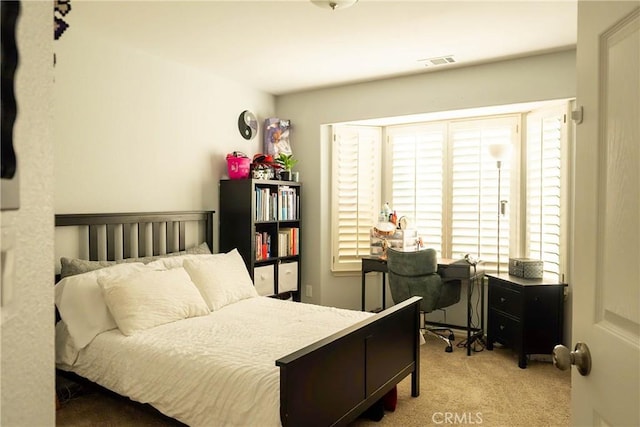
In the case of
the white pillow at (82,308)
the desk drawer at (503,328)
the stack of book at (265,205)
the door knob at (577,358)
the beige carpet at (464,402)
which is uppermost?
the stack of book at (265,205)

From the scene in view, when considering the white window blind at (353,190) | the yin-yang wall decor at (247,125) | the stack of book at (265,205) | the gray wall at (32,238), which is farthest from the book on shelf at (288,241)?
the gray wall at (32,238)

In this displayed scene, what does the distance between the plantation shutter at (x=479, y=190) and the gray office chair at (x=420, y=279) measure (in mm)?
672

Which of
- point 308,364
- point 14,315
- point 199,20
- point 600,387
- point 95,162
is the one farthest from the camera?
point 95,162

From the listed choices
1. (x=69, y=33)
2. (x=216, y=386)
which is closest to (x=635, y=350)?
(x=216, y=386)

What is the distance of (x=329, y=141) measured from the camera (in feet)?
16.4

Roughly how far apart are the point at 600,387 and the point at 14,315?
3.71 feet

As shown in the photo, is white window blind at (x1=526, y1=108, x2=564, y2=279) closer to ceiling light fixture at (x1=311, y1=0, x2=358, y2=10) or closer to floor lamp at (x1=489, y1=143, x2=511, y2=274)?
floor lamp at (x1=489, y1=143, x2=511, y2=274)

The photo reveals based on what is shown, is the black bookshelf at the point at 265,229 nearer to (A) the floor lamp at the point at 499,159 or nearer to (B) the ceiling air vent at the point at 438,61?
(B) the ceiling air vent at the point at 438,61

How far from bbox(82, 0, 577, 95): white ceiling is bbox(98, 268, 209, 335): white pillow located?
174 cm

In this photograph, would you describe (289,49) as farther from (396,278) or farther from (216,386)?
(216,386)

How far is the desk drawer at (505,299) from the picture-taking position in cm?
371

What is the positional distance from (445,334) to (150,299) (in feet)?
9.63

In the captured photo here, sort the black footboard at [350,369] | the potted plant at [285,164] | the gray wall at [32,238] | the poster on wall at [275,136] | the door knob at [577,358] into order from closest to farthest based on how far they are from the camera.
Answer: the gray wall at [32,238], the door knob at [577,358], the black footboard at [350,369], the potted plant at [285,164], the poster on wall at [275,136]

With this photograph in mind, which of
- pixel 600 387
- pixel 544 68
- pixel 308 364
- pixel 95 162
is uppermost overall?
pixel 544 68
